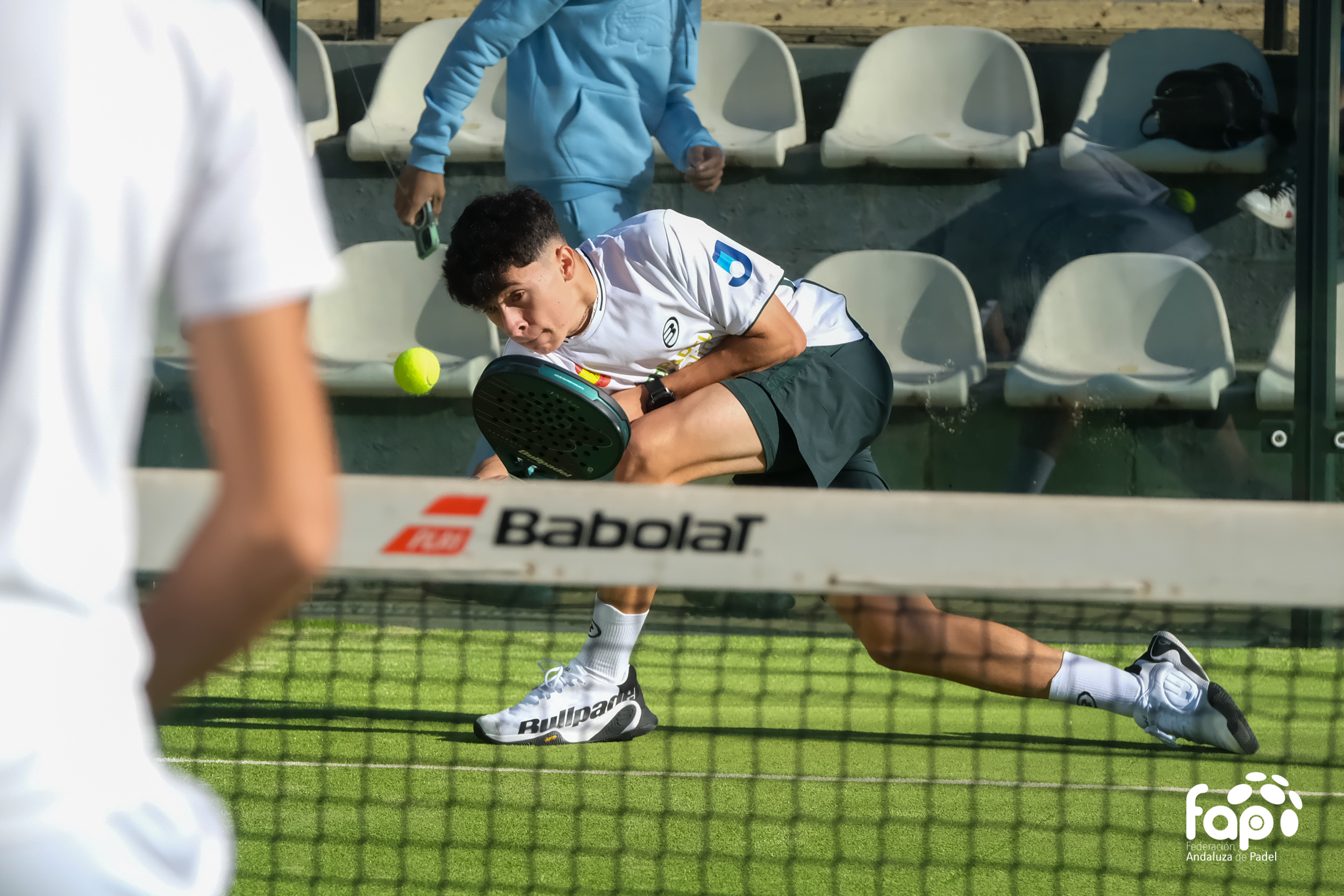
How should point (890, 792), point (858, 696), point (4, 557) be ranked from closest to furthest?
point (4, 557) → point (890, 792) → point (858, 696)

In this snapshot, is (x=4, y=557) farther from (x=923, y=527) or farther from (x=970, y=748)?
(x=970, y=748)

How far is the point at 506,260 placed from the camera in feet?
10.0

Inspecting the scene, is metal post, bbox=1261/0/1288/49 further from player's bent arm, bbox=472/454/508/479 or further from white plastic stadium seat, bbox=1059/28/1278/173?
player's bent arm, bbox=472/454/508/479

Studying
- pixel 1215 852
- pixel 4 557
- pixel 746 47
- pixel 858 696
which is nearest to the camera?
pixel 4 557

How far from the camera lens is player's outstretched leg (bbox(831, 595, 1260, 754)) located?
2881 millimetres

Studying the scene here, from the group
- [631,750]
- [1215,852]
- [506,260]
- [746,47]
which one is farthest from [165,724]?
[746,47]

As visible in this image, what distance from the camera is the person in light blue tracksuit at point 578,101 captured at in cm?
425

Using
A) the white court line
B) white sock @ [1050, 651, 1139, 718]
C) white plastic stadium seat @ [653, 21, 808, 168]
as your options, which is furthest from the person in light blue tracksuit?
white sock @ [1050, 651, 1139, 718]

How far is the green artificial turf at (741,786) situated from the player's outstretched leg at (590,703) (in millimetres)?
48

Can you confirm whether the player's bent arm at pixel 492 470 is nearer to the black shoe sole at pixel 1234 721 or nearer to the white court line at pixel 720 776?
the white court line at pixel 720 776

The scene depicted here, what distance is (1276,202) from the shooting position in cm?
447

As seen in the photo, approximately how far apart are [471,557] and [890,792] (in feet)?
5.11

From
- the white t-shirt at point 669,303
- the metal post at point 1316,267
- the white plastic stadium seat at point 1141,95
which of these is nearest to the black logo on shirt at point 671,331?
the white t-shirt at point 669,303

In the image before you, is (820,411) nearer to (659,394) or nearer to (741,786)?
(659,394)
